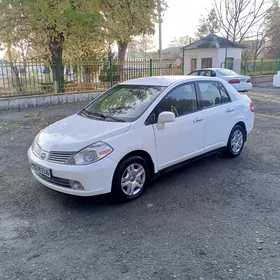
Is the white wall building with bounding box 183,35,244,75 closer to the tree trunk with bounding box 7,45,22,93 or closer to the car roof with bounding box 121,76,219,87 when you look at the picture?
the tree trunk with bounding box 7,45,22,93

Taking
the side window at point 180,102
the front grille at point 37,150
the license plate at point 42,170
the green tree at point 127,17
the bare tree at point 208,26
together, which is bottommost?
the license plate at point 42,170

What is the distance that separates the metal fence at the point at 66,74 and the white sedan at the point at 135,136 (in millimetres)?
8256

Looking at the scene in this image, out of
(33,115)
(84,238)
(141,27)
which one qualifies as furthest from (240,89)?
→ (84,238)

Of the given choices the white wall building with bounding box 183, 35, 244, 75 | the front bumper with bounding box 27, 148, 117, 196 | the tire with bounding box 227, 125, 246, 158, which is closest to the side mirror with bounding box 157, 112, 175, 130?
the front bumper with bounding box 27, 148, 117, 196

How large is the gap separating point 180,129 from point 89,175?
159 centimetres

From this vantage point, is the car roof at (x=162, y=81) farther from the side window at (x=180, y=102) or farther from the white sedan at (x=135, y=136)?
the side window at (x=180, y=102)

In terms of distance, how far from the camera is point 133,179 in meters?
3.68

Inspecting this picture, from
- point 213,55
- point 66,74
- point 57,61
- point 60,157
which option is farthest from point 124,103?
point 213,55

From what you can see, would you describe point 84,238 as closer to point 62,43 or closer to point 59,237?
point 59,237

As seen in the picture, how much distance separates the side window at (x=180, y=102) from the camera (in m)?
4.02

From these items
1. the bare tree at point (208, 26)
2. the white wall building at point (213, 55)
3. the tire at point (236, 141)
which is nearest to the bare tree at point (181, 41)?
the bare tree at point (208, 26)

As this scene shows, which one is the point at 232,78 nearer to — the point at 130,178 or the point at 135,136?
the point at 135,136

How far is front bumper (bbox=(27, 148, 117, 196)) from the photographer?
3.25 metres

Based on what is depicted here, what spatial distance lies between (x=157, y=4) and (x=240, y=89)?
630 centimetres
